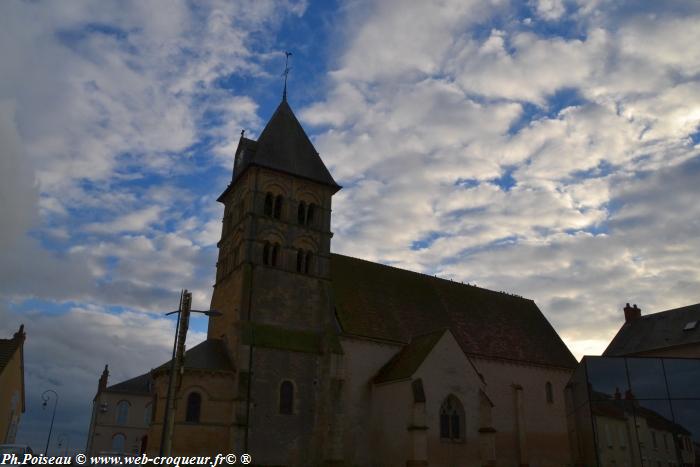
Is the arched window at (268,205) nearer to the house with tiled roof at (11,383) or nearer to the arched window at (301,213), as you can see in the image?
the arched window at (301,213)

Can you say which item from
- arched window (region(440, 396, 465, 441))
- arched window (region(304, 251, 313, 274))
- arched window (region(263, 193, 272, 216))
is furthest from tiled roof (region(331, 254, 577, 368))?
arched window (region(263, 193, 272, 216))

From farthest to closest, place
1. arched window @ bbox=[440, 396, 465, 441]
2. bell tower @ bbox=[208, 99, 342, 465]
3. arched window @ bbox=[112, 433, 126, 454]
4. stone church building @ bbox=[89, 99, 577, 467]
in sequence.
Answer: arched window @ bbox=[112, 433, 126, 454] < arched window @ bbox=[440, 396, 465, 441] < bell tower @ bbox=[208, 99, 342, 465] < stone church building @ bbox=[89, 99, 577, 467]

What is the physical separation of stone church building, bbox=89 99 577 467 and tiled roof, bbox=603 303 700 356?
8812 mm

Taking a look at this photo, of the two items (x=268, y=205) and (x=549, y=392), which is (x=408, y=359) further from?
(x=549, y=392)

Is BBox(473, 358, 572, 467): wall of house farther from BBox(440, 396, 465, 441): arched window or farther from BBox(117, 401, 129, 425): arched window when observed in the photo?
BBox(117, 401, 129, 425): arched window

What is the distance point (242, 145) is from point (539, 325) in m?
26.6

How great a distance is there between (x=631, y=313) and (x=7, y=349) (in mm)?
46844

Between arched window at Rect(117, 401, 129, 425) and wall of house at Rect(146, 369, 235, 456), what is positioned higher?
arched window at Rect(117, 401, 129, 425)

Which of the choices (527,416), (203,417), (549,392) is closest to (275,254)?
(203,417)

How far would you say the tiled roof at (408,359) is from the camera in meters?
31.2

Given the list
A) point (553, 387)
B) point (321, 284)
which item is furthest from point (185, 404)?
point (553, 387)

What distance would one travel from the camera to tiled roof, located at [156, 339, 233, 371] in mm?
29406

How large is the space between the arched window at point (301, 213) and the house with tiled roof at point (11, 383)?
1801cm

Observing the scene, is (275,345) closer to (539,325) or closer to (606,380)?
(606,380)
